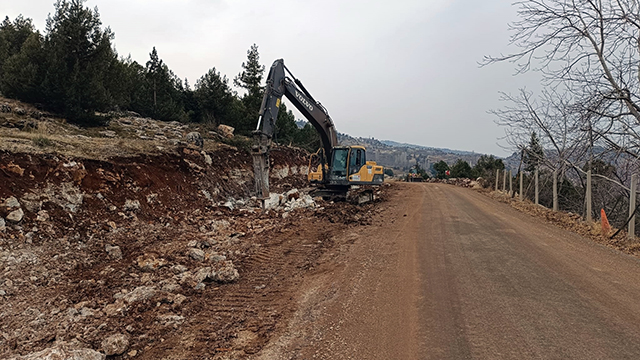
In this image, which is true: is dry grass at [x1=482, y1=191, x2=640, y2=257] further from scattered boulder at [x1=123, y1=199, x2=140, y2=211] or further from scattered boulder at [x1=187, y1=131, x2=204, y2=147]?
scattered boulder at [x1=187, y1=131, x2=204, y2=147]

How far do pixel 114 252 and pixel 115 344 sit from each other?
3563 mm

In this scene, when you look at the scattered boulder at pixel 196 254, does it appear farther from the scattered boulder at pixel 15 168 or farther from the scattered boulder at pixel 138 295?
the scattered boulder at pixel 15 168

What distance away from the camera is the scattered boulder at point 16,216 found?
6.35 meters

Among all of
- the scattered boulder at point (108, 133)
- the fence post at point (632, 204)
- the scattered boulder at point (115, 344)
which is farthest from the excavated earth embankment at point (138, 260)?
the fence post at point (632, 204)

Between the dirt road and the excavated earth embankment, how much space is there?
0.65 metres

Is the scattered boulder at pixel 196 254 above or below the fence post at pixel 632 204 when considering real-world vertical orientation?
below

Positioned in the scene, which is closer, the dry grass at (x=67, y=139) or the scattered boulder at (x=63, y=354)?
the scattered boulder at (x=63, y=354)

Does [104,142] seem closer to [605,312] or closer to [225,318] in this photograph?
[225,318]

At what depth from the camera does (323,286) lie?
5.45 metres

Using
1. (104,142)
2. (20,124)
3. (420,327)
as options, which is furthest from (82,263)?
(20,124)

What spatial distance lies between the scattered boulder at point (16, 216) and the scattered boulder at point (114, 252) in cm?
152

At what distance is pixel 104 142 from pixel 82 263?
7.22 meters

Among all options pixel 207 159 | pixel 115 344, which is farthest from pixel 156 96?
pixel 115 344

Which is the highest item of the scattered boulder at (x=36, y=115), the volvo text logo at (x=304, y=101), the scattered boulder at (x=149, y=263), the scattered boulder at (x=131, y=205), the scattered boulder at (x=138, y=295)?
the volvo text logo at (x=304, y=101)
